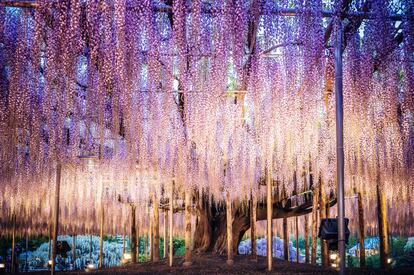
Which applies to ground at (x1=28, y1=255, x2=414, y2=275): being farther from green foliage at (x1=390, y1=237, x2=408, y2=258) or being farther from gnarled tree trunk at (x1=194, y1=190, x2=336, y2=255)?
green foliage at (x1=390, y1=237, x2=408, y2=258)

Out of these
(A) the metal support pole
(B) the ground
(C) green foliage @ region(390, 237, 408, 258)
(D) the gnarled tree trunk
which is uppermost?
(A) the metal support pole

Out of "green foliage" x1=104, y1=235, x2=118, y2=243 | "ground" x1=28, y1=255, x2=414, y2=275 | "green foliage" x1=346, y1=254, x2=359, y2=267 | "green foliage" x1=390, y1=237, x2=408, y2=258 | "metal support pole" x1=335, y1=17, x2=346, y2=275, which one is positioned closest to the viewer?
"metal support pole" x1=335, y1=17, x2=346, y2=275

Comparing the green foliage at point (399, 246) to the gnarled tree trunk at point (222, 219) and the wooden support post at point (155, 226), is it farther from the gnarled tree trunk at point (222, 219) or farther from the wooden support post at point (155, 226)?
the wooden support post at point (155, 226)

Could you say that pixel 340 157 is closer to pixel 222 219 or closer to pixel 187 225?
pixel 187 225

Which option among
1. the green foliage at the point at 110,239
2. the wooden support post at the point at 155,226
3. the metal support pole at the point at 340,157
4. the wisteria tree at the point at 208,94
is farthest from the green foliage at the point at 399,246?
the metal support pole at the point at 340,157

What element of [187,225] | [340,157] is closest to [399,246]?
[187,225]

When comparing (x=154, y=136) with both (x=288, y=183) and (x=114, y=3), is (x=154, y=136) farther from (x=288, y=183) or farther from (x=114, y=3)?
(x=114, y=3)

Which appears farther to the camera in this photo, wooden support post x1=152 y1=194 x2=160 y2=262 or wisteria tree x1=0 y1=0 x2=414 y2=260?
wooden support post x1=152 y1=194 x2=160 y2=262

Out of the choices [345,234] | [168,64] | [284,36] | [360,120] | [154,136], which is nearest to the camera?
[345,234]

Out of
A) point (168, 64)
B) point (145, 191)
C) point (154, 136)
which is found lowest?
point (145, 191)

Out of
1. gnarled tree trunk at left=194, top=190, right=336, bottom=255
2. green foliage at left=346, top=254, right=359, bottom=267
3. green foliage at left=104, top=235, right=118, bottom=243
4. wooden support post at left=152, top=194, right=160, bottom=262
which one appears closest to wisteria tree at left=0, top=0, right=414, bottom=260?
gnarled tree trunk at left=194, top=190, right=336, bottom=255

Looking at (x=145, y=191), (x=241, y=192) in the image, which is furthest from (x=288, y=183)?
(x=145, y=191)

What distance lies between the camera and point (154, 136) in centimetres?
1234

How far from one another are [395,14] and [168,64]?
357cm
